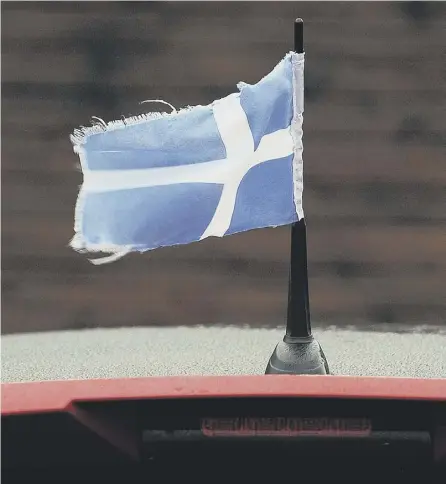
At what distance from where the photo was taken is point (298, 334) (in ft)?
6.33

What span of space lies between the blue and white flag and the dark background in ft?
5.70

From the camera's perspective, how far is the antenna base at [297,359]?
6.13 feet

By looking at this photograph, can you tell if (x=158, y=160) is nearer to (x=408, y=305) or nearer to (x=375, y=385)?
(x=375, y=385)

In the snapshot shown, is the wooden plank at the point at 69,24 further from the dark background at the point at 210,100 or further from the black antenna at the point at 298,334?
the black antenna at the point at 298,334

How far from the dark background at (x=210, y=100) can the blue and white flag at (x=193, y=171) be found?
174 centimetres

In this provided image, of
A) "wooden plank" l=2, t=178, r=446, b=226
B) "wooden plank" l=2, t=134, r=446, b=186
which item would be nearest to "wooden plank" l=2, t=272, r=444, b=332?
"wooden plank" l=2, t=178, r=446, b=226

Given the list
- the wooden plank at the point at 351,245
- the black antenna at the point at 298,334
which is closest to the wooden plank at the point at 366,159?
the wooden plank at the point at 351,245

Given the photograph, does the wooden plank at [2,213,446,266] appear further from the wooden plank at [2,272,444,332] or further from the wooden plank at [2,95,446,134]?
the wooden plank at [2,95,446,134]

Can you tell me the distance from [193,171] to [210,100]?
5.91ft

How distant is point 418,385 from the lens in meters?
1.08

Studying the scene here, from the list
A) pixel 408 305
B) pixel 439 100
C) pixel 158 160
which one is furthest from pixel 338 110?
pixel 158 160

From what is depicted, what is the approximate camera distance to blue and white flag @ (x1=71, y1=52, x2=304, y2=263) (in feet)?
5.65

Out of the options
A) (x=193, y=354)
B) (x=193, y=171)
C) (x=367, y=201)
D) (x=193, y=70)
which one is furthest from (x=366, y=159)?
(x=193, y=171)

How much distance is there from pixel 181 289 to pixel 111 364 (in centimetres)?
131
